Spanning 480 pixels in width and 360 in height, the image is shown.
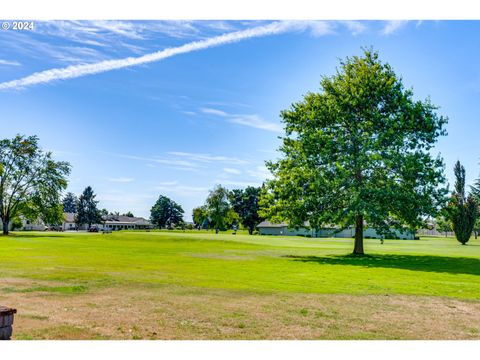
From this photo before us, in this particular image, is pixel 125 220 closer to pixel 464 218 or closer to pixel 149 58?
pixel 464 218

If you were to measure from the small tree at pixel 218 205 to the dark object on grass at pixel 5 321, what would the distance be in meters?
96.2

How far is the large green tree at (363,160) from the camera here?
101 feet

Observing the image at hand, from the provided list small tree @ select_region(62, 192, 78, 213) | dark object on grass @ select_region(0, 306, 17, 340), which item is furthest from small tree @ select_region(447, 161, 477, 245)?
small tree @ select_region(62, 192, 78, 213)

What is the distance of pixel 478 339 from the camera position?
9734 mm

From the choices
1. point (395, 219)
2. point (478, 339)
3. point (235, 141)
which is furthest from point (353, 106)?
point (478, 339)

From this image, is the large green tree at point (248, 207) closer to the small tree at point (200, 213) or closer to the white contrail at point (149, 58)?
the small tree at point (200, 213)

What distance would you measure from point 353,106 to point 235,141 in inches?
676

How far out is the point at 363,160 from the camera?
3030 centimetres

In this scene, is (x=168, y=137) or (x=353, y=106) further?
(x=353, y=106)

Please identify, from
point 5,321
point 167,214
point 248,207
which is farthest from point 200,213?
point 5,321

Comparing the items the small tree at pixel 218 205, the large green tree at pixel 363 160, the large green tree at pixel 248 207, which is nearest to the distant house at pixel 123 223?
the large green tree at pixel 248 207

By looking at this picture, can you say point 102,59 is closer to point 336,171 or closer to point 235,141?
point 235,141

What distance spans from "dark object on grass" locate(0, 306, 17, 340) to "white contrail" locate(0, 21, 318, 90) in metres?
8.94

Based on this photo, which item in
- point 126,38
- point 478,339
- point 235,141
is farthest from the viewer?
Result: point 235,141
